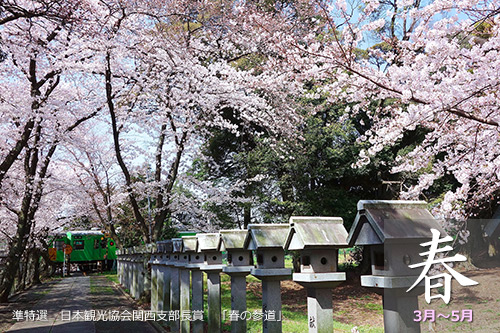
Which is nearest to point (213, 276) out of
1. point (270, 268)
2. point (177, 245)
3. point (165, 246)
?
point (177, 245)

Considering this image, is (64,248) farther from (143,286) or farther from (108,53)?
(108,53)

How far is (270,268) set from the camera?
12.2 ft

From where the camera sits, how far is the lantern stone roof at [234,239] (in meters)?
4.61

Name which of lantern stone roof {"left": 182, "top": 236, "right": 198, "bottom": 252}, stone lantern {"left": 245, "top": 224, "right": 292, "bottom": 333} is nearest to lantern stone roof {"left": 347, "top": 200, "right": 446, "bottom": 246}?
stone lantern {"left": 245, "top": 224, "right": 292, "bottom": 333}

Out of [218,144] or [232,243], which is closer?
[232,243]

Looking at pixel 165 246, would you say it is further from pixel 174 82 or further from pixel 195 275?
pixel 174 82

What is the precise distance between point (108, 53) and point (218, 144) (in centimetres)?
902

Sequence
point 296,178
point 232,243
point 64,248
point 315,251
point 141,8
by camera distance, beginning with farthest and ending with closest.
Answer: point 64,248
point 296,178
point 141,8
point 232,243
point 315,251

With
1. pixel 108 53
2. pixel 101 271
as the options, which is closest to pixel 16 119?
pixel 108 53

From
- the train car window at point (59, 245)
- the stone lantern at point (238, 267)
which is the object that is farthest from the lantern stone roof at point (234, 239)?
the train car window at point (59, 245)

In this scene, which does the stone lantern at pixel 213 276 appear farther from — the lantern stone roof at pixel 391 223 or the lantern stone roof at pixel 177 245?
the lantern stone roof at pixel 391 223

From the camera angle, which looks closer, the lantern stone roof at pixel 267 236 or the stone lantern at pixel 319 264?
the stone lantern at pixel 319 264

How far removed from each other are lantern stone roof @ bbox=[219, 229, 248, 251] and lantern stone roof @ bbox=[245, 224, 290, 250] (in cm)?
69

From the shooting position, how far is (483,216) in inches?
692
